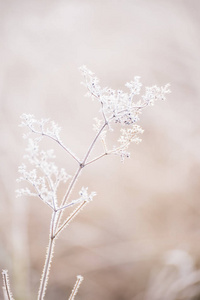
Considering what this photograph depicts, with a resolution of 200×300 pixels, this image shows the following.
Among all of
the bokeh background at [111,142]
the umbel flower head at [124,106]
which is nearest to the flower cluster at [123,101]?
the umbel flower head at [124,106]

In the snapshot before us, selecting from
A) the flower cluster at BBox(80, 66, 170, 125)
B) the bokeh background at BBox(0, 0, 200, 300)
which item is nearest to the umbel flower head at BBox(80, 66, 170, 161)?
the flower cluster at BBox(80, 66, 170, 125)

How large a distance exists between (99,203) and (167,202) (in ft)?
2.58

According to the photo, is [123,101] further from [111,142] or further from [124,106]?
[111,142]

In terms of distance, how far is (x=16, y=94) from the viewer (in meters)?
3.76

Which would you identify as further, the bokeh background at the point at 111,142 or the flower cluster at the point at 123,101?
the bokeh background at the point at 111,142

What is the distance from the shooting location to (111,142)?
151 inches

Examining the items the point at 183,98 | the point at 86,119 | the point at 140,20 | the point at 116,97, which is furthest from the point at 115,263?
the point at 116,97

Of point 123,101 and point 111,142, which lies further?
point 111,142

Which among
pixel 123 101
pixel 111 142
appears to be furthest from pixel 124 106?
pixel 111 142

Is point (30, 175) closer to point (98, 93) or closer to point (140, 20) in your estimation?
point (98, 93)

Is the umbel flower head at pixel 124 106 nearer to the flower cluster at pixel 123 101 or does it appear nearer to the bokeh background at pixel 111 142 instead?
the flower cluster at pixel 123 101

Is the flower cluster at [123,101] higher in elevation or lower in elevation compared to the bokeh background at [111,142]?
lower

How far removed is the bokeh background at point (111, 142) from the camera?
3.59 meters

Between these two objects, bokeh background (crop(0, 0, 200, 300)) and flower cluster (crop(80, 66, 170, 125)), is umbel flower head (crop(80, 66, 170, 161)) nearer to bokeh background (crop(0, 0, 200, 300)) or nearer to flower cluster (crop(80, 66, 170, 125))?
flower cluster (crop(80, 66, 170, 125))
